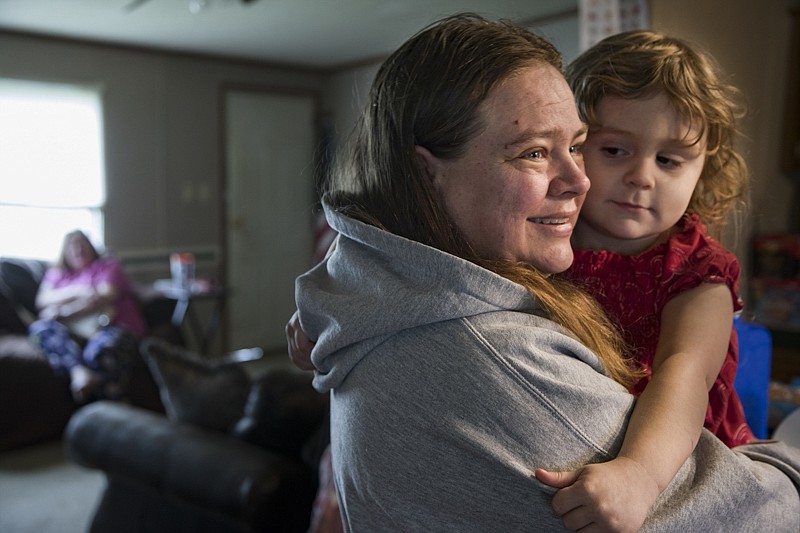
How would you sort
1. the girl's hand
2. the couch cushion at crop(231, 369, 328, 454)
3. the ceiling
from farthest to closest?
Answer: the ceiling
the couch cushion at crop(231, 369, 328, 454)
the girl's hand

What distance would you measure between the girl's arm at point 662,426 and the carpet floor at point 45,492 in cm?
282

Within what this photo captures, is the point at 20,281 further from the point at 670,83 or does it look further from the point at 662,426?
the point at 662,426

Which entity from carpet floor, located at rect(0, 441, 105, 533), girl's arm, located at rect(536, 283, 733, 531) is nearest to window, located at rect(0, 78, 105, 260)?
carpet floor, located at rect(0, 441, 105, 533)

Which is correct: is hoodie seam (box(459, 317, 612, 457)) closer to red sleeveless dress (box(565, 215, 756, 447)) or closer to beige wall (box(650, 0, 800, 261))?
red sleeveless dress (box(565, 215, 756, 447))

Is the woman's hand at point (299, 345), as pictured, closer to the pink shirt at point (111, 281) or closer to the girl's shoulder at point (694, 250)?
the girl's shoulder at point (694, 250)

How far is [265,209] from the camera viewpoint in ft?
22.9

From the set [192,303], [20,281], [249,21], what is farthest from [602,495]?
[192,303]

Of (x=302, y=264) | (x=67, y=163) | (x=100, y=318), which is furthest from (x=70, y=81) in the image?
(x=302, y=264)

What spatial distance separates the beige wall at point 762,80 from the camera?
4152 mm

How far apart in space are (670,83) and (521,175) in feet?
0.99

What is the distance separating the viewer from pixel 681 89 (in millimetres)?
942

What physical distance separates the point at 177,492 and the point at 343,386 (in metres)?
1.28

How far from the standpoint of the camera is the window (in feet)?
18.4

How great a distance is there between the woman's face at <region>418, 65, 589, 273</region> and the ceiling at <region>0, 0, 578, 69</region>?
13.0ft
